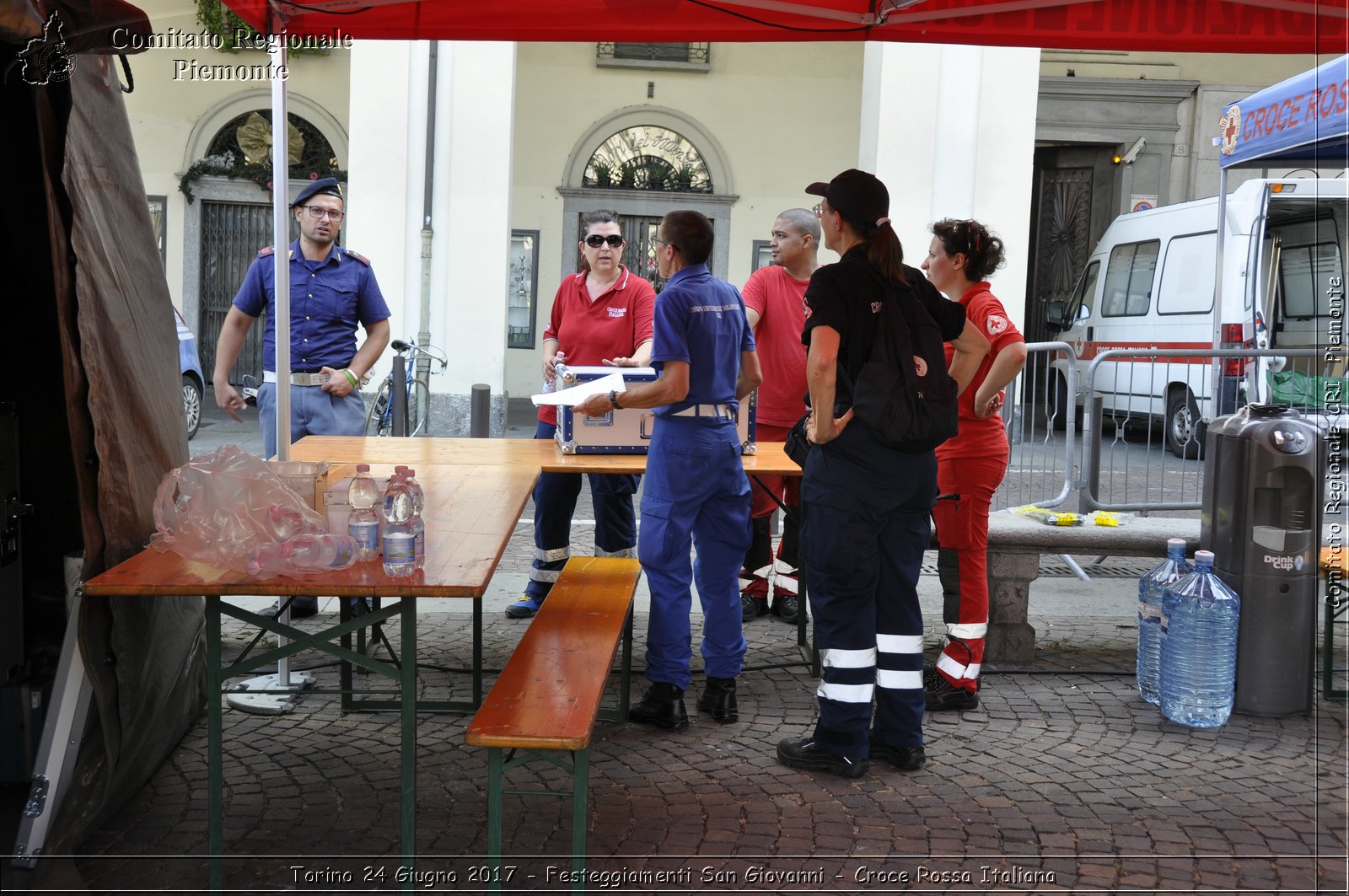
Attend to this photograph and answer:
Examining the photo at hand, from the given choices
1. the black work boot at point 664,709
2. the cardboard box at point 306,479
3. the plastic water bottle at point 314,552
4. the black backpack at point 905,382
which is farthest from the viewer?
the black work boot at point 664,709

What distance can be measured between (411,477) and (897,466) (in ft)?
5.07

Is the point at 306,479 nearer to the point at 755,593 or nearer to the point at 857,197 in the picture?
the point at 857,197

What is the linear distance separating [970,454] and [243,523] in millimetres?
2732

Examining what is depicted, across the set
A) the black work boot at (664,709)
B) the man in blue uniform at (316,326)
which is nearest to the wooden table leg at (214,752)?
the black work boot at (664,709)

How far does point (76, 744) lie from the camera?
3.49 meters

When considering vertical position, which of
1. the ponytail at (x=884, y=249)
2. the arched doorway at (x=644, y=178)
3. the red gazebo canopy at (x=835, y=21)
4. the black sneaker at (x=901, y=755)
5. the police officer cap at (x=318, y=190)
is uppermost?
the arched doorway at (x=644, y=178)

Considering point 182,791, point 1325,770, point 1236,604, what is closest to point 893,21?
point 1236,604

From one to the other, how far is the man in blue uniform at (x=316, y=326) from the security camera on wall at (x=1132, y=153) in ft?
45.0

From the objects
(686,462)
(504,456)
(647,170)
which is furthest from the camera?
(647,170)

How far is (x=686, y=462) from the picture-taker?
444 cm

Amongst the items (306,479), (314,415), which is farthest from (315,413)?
(306,479)

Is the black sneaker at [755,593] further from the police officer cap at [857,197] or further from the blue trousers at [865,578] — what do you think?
the police officer cap at [857,197]

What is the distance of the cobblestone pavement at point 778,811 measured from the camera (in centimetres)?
351

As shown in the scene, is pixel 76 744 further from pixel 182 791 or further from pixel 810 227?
pixel 810 227
